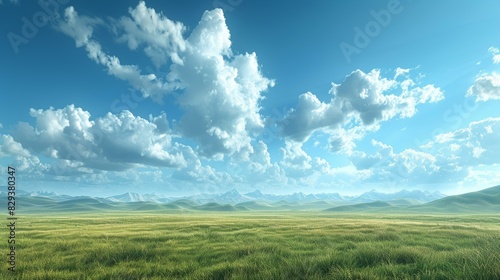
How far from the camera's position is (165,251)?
15.5 metres

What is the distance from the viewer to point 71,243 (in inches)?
731

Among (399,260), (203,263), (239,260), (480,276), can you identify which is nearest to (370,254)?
(399,260)

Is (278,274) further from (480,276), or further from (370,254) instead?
(480,276)

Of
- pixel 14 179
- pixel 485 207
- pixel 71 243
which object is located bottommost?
pixel 485 207

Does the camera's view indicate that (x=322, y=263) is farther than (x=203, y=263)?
No

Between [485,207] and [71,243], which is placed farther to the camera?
[485,207]

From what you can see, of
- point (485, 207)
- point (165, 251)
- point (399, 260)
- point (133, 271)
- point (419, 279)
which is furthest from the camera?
point (485, 207)

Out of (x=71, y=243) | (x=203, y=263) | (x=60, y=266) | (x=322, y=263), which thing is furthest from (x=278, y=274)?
(x=71, y=243)

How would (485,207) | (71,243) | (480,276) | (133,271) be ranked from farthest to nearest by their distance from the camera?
(485,207)
(71,243)
(133,271)
(480,276)

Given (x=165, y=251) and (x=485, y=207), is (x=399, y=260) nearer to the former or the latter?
(x=165, y=251)

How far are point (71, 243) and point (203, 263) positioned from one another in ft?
38.7

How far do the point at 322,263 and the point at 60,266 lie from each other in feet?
39.4

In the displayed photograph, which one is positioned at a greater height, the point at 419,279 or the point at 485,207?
the point at 419,279

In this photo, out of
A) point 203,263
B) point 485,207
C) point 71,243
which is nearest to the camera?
point 203,263
